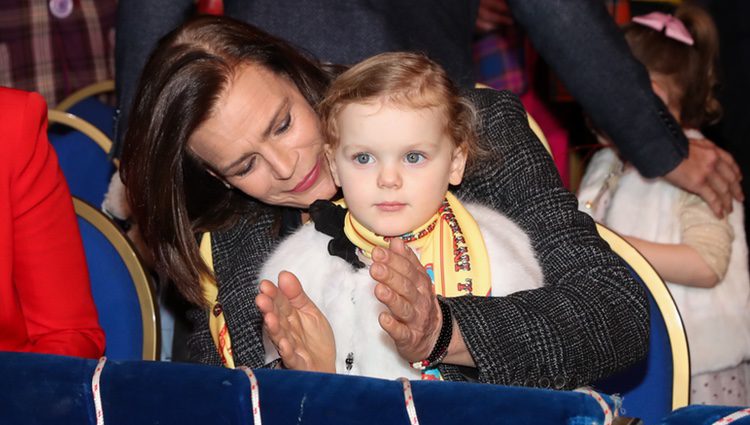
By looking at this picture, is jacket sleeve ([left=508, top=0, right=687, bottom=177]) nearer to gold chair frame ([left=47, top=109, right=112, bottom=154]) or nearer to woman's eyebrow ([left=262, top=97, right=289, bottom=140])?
woman's eyebrow ([left=262, top=97, right=289, bottom=140])

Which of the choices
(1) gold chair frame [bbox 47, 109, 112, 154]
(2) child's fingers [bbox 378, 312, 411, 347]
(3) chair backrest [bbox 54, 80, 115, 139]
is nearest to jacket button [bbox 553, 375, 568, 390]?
(2) child's fingers [bbox 378, 312, 411, 347]

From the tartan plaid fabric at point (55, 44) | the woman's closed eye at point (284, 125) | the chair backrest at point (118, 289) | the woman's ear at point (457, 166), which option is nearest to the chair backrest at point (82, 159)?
the chair backrest at point (118, 289)

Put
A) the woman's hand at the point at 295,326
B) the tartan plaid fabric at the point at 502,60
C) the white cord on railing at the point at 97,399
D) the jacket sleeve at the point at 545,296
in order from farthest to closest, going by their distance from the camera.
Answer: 1. the tartan plaid fabric at the point at 502,60
2. the jacket sleeve at the point at 545,296
3. the woman's hand at the point at 295,326
4. the white cord on railing at the point at 97,399

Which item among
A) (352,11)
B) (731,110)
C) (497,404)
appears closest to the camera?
(497,404)

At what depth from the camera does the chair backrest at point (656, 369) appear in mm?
1715

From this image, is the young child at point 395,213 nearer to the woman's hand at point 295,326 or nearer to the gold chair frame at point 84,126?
the woman's hand at point 295,326

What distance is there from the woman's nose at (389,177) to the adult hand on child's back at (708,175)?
0.93 metres

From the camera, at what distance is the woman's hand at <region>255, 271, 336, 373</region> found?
53.7 inches

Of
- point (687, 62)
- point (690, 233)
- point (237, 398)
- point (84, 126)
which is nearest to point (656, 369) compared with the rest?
point (690, 233)

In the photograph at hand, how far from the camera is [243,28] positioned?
5.96 ft

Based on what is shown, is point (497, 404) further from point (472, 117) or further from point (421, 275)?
point (472, 117)

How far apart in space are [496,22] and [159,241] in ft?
5.83

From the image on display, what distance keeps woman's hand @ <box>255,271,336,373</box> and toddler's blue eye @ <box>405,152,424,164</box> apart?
→ 0.86ft

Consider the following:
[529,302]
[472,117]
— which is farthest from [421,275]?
[472,117]
